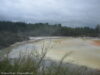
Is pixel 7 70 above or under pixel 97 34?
above

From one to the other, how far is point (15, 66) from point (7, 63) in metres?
0.22

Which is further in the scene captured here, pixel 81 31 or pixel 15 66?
pixel 81 31

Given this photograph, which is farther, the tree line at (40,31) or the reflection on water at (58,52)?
the tree line at (40,31)

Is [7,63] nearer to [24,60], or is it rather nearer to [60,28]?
[24,60]

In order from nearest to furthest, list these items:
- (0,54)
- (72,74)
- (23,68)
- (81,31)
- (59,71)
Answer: (23,68) < (59,71) < (72,74) < (0,54) < (81,31)

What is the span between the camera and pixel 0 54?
431 centimetres

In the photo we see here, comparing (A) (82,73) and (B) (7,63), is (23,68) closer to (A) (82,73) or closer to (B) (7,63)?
(B) (7,63)

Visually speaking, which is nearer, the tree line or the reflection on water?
the reflection on water

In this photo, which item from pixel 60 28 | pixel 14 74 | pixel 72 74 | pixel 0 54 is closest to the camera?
pixel 14 74

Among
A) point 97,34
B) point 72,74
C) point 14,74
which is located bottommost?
point 97,34

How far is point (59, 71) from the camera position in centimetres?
369

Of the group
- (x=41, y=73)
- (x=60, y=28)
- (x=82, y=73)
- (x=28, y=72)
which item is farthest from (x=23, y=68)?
(x=60, y=28)

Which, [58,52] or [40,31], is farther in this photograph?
[40,31]

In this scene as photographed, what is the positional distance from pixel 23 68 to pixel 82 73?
157 centimetres
